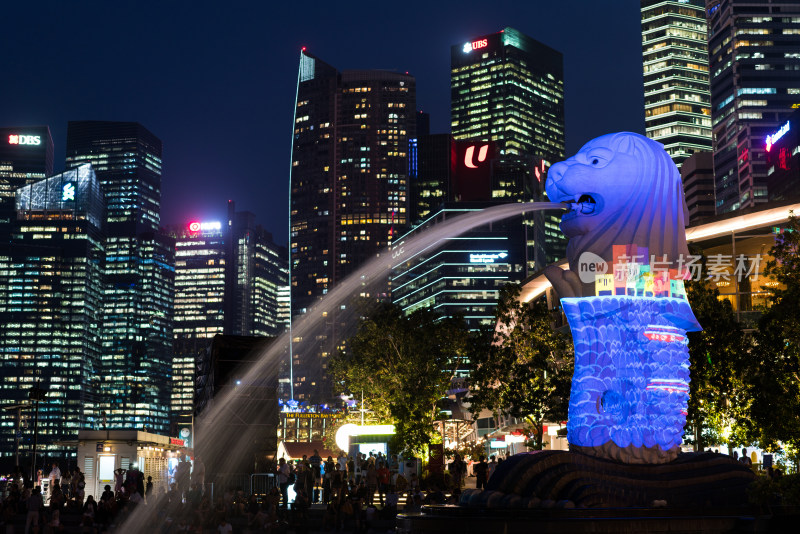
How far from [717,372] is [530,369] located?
28.0ft

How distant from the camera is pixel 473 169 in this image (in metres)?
147

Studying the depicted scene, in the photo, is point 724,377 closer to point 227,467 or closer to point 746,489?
point 746,489

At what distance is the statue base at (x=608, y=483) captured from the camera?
22703 mm

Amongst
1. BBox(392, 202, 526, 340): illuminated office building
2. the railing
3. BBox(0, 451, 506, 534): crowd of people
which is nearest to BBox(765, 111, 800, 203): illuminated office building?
BBox(392, 202, 526, 340): illuminated office building

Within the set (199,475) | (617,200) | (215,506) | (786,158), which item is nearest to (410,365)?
(199,475)

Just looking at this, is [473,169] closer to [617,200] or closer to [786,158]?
[786,158]

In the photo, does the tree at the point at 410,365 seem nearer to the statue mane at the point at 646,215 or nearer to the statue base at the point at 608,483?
the statue mane at the point at 646,215

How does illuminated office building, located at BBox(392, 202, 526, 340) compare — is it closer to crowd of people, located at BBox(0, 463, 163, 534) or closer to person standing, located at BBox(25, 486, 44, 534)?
crowd of people, located at BBox(0, 463, 163, 534)

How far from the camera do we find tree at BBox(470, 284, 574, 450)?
41406 mm

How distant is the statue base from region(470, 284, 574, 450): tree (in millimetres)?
16851

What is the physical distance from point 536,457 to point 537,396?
58.9 ft

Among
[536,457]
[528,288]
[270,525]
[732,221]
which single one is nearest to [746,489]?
[536,457]

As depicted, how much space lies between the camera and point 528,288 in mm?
71250

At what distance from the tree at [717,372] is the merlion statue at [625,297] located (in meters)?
11.7
